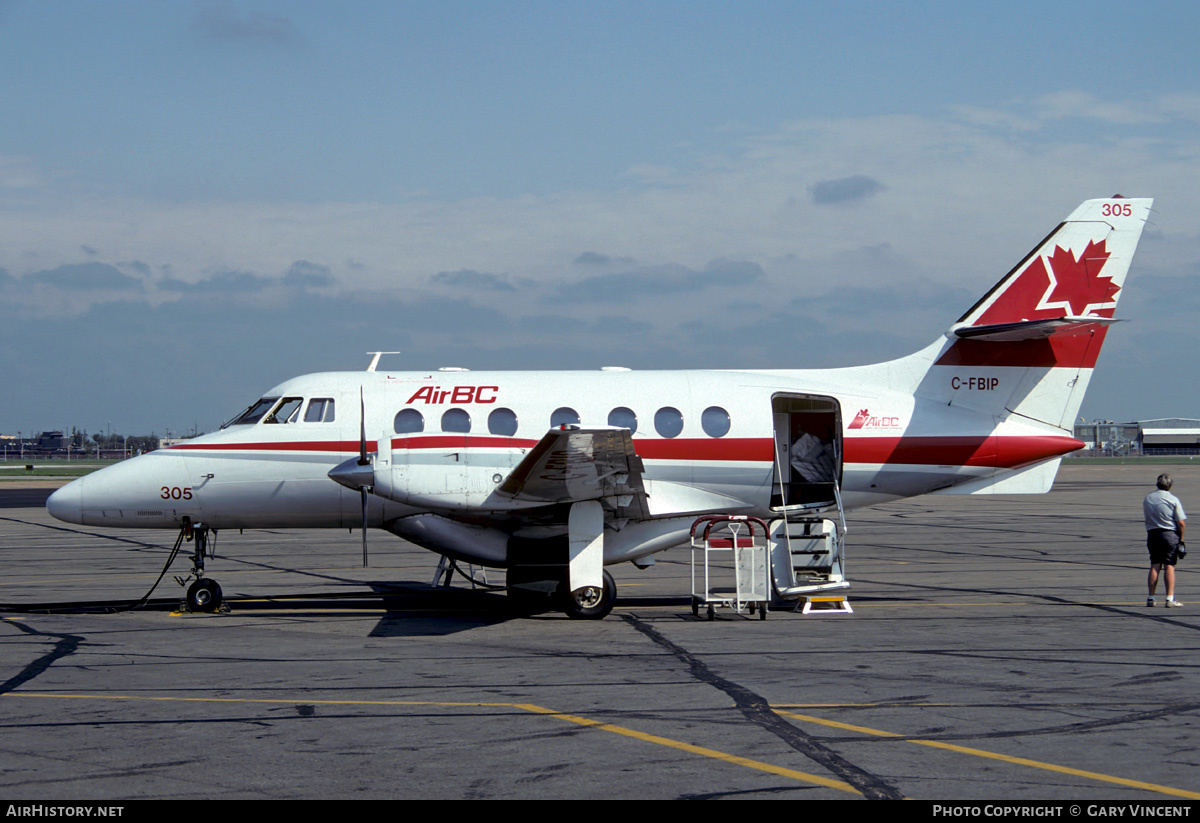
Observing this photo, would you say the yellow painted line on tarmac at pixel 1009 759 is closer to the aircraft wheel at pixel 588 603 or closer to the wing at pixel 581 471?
the wing at pixel 581 471

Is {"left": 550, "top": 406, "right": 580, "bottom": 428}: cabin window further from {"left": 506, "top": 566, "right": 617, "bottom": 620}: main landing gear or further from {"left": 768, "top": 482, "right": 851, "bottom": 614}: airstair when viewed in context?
{"left": 768, "top": 482, "right": 851, "bottom": 614}: airstair

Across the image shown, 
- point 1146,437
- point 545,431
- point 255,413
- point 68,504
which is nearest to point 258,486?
point 255,413

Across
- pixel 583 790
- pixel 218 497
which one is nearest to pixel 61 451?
pixel 218 497

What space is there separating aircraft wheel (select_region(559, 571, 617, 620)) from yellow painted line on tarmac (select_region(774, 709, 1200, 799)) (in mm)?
5520

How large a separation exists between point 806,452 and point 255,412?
827 cm

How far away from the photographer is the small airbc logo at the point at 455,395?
15.0m

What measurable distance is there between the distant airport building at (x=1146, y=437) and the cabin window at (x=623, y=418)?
129777mm

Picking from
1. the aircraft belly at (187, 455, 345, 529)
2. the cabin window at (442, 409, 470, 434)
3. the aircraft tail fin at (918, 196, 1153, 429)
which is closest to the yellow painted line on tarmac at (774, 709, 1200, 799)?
the cabin window at (442, 409, 470, 434)

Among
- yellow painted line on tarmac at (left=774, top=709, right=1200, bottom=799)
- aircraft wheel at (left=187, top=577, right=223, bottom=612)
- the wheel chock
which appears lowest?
yellow painted line on tarmac at (left=774, top=709, right=1200, bottom=799)

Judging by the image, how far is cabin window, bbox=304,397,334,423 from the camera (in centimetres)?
1509

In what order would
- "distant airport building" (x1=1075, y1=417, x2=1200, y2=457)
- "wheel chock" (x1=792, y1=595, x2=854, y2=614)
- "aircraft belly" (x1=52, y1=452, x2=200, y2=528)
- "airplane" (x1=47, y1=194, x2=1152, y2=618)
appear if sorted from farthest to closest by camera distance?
"distant airport building" (x1=1075, y1=417, x2=1200, y2=457) → "aircraft belly" (x1=52, y1=452, x2=200, y2=528) → "airplane" (x1=47, y1=194, x2=1152, y2=618) → "wheel chock" (x1=792, y1=595, x2=854, y2=614)

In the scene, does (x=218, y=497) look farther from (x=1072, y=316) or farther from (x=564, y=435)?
(x=1072, y=316)

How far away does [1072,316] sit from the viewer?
1552 centimetres
